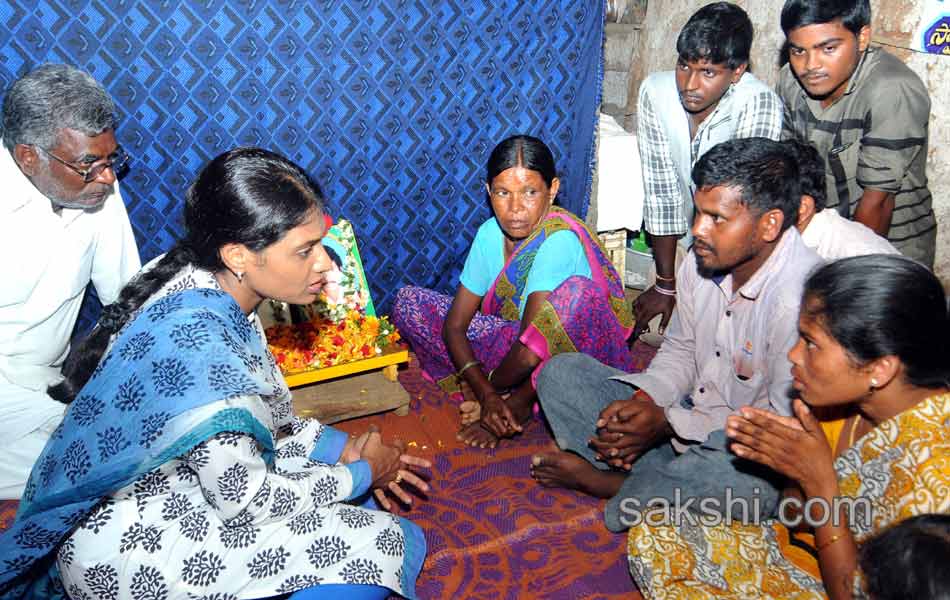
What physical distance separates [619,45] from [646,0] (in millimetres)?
357

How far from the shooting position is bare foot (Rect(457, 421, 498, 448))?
365cm

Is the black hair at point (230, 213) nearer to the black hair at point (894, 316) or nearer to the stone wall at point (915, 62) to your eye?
the black hair at point (894, 316)

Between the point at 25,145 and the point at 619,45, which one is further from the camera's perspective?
the point at 619,45

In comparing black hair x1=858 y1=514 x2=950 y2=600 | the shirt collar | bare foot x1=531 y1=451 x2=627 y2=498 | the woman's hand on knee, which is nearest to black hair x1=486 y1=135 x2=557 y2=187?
the shirt collar

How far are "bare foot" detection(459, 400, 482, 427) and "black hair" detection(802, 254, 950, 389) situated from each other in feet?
6.50

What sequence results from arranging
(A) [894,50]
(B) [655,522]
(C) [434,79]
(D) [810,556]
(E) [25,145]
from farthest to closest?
1. (C) [434,79]
2. (A) [894,50]
3. (E) [25,145]
4. (B) [655,522]
5. (D) [810,556]

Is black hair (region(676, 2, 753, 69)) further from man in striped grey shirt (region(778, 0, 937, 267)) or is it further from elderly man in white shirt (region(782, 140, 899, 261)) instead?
elderly man in white shirt (region(782, 140, 899, 261))

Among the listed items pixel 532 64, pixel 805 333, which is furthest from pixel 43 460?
pixel 532 64

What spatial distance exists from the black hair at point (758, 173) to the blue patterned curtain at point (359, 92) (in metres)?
1.93

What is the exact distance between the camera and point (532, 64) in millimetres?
4457

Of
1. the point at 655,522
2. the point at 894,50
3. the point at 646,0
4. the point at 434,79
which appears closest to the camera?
the point at 655,522

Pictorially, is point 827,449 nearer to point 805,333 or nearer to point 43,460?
point 805,333

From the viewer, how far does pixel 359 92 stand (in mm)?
4176

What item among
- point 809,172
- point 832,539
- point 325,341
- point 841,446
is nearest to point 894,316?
point 841,446
